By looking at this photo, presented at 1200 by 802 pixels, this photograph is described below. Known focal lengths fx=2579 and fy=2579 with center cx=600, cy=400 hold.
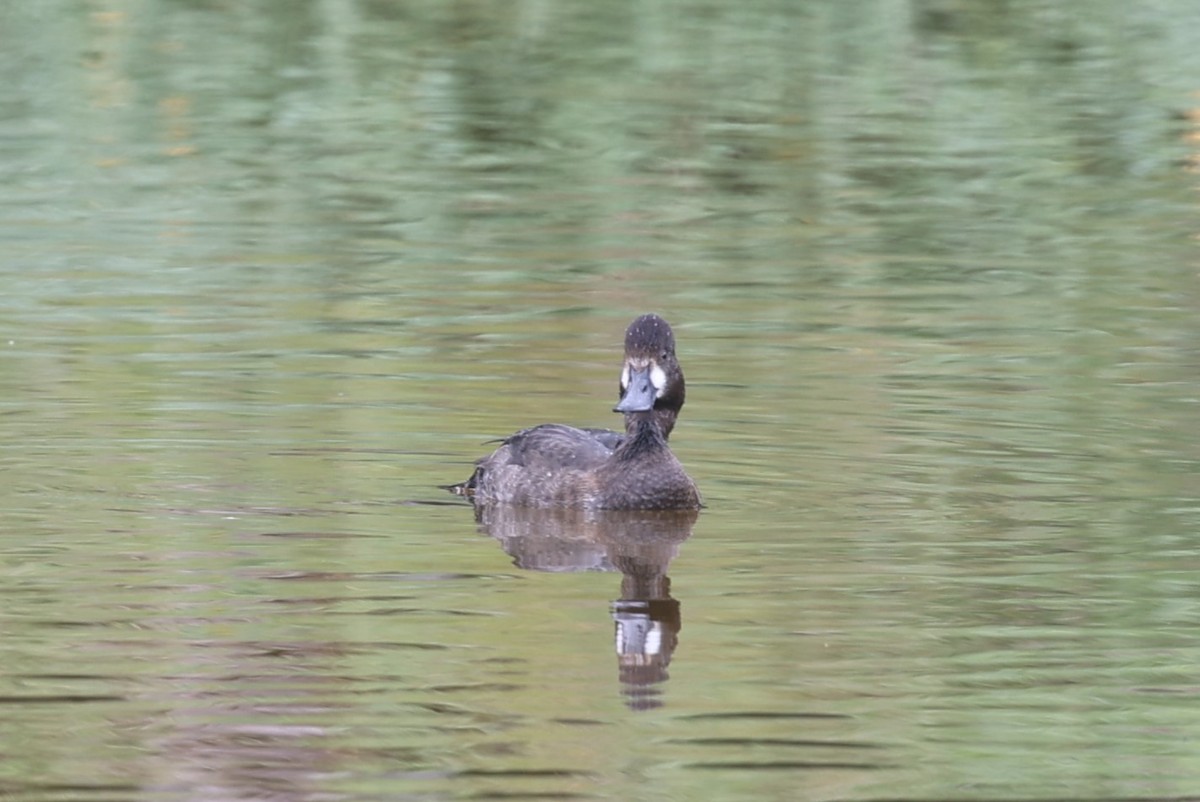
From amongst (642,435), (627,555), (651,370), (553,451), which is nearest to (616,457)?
(642,435)

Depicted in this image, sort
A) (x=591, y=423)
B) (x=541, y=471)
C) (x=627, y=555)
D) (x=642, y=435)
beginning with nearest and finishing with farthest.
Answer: (x=627, y=555), (x=642, y=435), (x=541, y=471), (x=591, y=423)

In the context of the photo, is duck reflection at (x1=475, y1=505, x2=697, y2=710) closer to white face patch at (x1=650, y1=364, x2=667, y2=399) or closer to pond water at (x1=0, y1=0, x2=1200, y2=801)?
pond water at (x1=0, y1=0, x2=1200, y2=801)

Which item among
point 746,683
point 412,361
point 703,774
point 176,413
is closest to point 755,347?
point 412,361

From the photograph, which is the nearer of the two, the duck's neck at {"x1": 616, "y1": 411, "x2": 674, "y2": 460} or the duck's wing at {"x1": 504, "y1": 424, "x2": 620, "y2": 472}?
the duck's neck at {"x1": 616, "y1": 411, "x2": 674, "y2": 460}

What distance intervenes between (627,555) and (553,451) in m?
1.09

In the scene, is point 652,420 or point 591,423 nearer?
point 652,420

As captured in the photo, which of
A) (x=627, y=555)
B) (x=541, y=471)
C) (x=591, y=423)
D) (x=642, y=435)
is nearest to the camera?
(x=627, y=555)

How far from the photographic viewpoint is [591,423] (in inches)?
501

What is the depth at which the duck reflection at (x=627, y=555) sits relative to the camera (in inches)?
320

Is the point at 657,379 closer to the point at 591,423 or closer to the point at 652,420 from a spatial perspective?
the point at 652,420

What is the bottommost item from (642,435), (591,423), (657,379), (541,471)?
(591,423)

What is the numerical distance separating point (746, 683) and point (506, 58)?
20.0m

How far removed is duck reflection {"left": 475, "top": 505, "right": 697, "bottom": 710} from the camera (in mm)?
8117

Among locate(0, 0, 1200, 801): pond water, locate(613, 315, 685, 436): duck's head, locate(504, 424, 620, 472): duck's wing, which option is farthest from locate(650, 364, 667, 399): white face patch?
locate(0, 0, 1200, 801): pond water
